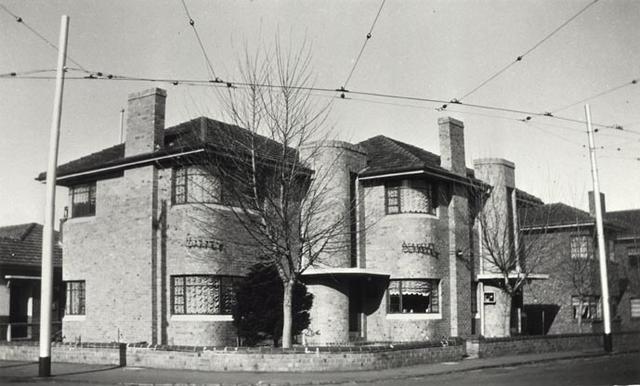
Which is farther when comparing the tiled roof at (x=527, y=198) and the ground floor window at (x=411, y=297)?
the tiled roof at (x=527, y=198)

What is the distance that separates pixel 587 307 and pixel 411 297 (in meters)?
15.5

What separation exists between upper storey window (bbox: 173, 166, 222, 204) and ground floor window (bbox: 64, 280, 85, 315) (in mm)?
5290

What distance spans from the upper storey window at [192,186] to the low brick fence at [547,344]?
32.5 feet

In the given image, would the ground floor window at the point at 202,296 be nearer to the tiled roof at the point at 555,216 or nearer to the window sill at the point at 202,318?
the window sill at the point at 202,318

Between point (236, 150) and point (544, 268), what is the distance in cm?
2279

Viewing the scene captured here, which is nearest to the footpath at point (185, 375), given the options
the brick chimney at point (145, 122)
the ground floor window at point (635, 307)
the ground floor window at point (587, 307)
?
the brick chimney at point (145, 122)

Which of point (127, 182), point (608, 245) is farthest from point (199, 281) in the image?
point (608, 245)

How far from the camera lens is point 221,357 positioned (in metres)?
18.7

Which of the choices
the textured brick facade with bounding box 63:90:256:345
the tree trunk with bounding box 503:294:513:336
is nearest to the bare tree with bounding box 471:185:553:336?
the tree trunk with bounding box 503:294:513:336

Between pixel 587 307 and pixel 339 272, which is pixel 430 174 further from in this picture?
pixel 587 307

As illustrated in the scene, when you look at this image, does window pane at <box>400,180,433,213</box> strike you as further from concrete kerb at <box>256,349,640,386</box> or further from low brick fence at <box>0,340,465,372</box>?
low brick fence at <box>0,340,465,372</box>

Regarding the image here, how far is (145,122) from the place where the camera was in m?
24.8

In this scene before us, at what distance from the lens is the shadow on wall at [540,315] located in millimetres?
37781

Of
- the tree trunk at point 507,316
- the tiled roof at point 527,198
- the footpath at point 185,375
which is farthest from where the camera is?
the tiled roof at point 527,198
